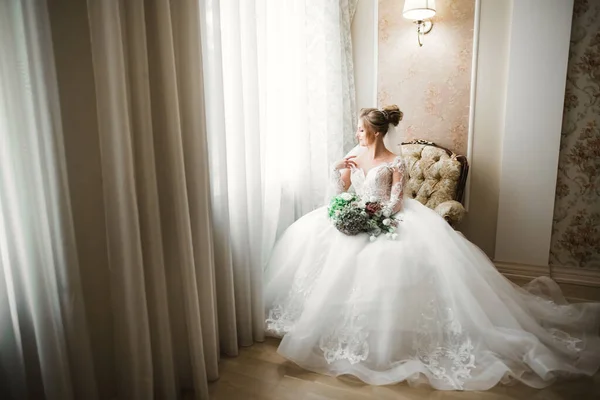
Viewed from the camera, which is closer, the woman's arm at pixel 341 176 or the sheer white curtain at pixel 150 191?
the sheer white curtain at pixel 150 191

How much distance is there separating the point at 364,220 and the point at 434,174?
119 cm

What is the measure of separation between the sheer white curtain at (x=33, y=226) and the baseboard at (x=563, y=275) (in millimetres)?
3206

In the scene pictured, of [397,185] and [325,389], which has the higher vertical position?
[397,185]

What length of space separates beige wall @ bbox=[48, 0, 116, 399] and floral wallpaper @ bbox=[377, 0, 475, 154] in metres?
2.35

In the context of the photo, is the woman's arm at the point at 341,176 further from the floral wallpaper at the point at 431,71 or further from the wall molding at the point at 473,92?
the wall molding at the point at 473,92

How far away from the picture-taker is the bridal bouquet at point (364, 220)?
2377 millimetres

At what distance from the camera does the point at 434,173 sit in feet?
10.7

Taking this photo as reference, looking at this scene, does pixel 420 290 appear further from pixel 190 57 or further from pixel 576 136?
pixel 576 136

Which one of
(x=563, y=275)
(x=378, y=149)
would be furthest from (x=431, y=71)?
(x=563, y=275)

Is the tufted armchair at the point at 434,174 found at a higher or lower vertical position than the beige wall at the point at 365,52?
lower
